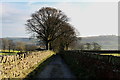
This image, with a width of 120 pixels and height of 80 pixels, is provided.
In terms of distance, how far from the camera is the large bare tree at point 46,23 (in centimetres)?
5203

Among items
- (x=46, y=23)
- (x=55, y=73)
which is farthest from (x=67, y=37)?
(x=55, y=73)

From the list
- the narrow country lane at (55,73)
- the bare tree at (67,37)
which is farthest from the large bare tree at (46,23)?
the narrow country lane at (55,73)

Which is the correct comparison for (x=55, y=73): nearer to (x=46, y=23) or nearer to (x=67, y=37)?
(x=46, y=23)

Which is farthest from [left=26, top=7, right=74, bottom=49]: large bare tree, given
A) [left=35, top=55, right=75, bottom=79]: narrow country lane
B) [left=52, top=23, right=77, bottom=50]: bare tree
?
[left=35, top=55, right=75, bottom=79]: narrow country lane

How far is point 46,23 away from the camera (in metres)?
52.4

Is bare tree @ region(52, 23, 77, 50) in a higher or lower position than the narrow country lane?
higher

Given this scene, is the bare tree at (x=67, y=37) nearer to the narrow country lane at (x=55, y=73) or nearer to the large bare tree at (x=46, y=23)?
the large bare tree at (x=46, y=23)

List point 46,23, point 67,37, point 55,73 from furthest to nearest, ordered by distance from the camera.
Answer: point 67,37 → point 46,23 → point 55,73

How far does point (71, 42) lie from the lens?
221 ft

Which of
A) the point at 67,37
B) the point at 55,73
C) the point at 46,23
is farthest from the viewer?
the point at 67,37

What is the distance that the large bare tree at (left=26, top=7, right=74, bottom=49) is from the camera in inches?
2048

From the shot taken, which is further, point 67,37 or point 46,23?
point 67,37

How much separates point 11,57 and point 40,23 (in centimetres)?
4159

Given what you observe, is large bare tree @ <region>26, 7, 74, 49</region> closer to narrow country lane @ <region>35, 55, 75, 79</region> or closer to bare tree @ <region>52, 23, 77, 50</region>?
bare tree @ <region>52, 23, 77, 50</region>
